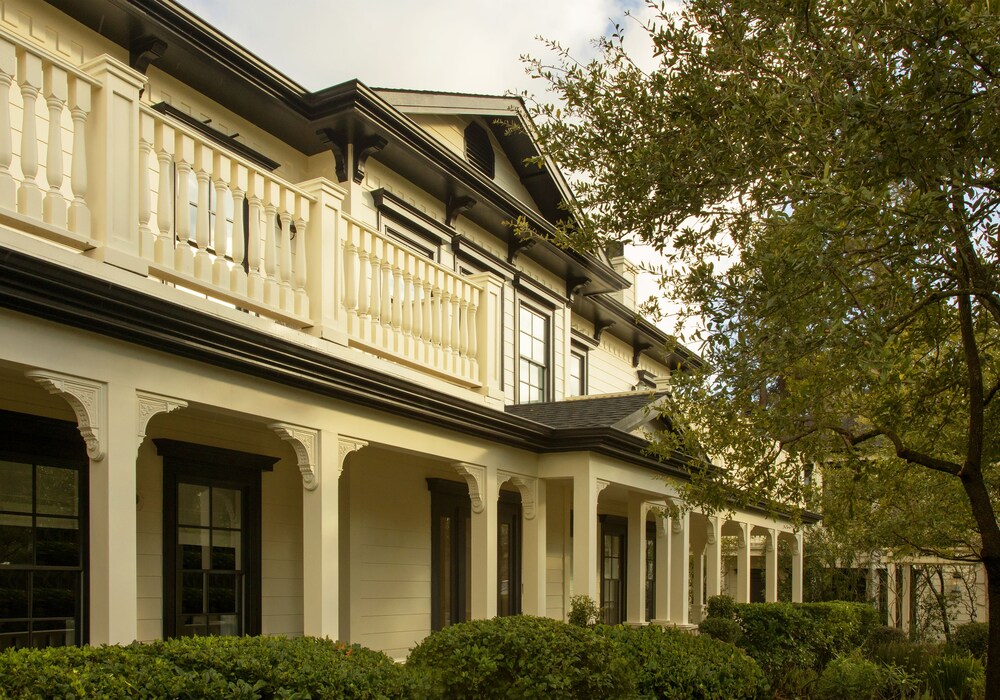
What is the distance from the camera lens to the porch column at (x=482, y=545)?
35.5 feet

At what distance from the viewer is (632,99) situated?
898 centimetres

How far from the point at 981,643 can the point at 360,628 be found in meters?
17.4

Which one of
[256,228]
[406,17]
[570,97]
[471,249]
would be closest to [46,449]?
[256,228]

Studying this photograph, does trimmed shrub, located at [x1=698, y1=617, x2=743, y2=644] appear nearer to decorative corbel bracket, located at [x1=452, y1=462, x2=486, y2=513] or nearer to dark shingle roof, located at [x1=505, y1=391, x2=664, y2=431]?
dark shingle roof, located at [x1=505, y1=391, x2=664, y2=431]

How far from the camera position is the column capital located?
21.8 feet

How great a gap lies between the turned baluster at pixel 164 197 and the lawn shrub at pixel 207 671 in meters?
2.78

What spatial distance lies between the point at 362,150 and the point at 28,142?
20.2 feet

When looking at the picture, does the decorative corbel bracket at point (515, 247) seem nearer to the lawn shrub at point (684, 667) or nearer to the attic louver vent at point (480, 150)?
the attic louver vent at point (480, 150)

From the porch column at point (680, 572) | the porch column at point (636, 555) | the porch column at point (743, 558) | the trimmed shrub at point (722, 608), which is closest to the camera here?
the porch column at point (636, 555)

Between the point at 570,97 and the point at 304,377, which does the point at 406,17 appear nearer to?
the point at 570,97

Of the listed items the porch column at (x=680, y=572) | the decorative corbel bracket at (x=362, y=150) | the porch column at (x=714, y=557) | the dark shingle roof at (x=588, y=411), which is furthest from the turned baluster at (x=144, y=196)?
the porch column at (x=714, y=557)

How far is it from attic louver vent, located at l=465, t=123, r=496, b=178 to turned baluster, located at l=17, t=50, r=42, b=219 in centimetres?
941

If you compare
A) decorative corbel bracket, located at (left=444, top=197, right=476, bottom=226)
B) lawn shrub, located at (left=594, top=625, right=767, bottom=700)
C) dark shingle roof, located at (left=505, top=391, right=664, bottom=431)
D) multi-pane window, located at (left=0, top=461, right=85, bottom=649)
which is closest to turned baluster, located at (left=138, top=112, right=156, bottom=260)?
multi-pane window, located at (left=0, top=461, right=85, bottom=649)

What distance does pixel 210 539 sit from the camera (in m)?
9.47
